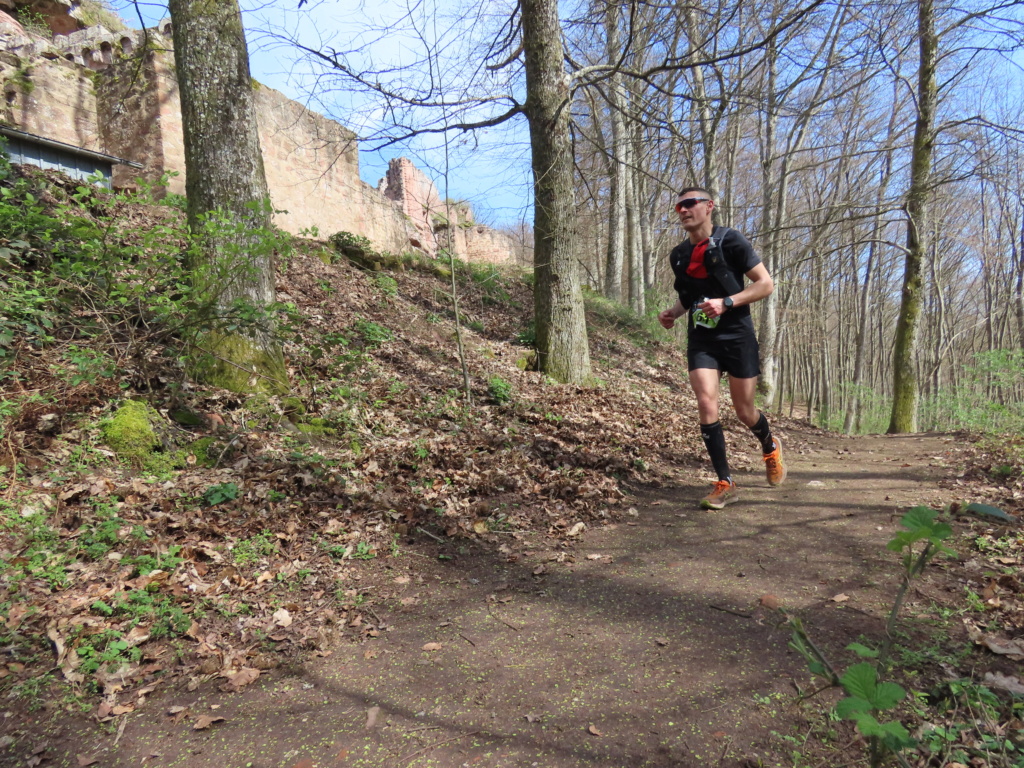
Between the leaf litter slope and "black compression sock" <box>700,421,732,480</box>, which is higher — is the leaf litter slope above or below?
below

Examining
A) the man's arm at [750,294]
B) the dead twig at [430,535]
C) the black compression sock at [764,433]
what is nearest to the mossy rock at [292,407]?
the dead twig at [430,535]

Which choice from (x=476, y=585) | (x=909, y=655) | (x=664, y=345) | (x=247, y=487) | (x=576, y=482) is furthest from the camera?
(x=664, y=345)

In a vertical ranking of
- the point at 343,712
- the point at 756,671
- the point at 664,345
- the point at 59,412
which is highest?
the point at 664,345

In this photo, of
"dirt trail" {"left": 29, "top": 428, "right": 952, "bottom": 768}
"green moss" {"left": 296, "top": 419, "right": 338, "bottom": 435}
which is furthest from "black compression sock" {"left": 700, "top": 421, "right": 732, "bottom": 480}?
"green moss" {"left": 296, "top": 419, "right": 338, "bottom": 435}

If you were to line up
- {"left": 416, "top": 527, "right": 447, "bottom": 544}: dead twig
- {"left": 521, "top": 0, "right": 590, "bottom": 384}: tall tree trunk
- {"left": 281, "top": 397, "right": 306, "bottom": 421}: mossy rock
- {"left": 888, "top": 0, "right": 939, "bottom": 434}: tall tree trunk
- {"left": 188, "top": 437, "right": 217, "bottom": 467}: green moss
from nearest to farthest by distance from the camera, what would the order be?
{"left": 416, "top": 527, "right": 447, "bottom": 544}: dead twig
{"left": 188, "top": 437, "right": 217, "bottom": 467}: green moss
{"left": 281, "top": 397, "right": 306, "bottom": 421}: mossy rock
{"left": 521, "top": 0, "right": 590, "bottom": 384}: tall tree trunk
{"left": 888, "top": 0, "right": 939, "bottom": 434}: tall tree trunk

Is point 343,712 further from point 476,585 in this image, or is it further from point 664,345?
point 664,345

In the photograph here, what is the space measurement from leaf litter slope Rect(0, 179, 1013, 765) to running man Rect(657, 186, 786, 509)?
26.9 inches

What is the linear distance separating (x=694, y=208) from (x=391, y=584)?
3.35m

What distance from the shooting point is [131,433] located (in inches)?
143

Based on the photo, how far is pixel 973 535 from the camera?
3.06m

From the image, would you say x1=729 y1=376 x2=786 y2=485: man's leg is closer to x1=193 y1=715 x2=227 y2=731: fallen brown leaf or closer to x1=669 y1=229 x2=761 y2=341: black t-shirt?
x1=669 y1=229 x2=761 y2=341: black t-shirt

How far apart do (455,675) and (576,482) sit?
95.3 inches

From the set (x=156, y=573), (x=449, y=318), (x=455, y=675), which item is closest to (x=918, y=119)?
(x=449, y=318)

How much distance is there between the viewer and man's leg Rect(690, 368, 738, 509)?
3.89 metres
